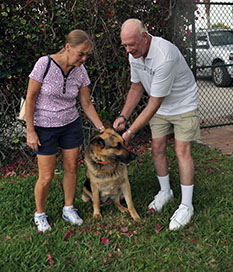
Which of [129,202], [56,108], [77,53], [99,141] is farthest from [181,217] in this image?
[77,53]

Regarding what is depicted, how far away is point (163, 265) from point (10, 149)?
10.7 feet

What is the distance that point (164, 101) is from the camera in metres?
3.31

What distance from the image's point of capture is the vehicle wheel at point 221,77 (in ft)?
31.9

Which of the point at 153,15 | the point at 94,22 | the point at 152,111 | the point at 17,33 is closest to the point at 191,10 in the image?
the point at 153,15

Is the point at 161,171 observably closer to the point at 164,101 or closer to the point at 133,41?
the point at 164,101

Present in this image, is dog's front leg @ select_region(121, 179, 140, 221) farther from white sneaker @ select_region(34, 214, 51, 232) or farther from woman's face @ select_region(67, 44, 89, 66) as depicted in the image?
woman's face @ select_region(67, 44, 89, 66)

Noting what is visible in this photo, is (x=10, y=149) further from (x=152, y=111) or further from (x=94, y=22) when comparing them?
(x=152, y=111)

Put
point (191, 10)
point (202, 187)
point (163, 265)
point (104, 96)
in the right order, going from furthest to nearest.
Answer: point (191, 10)
point (104, 96)
point (202, 187)
point (163, 265)

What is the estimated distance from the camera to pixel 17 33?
4480 millimetres

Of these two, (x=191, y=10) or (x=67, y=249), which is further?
(x=191, y=10)

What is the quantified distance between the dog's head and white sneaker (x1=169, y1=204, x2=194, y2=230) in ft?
2.40

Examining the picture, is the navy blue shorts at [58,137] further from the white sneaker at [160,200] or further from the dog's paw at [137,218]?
the white sneaker at [160,200]

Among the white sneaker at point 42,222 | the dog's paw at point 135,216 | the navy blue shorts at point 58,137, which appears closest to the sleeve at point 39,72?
the navy blue shorts at point 58,137

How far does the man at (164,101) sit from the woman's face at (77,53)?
1.22 feet
